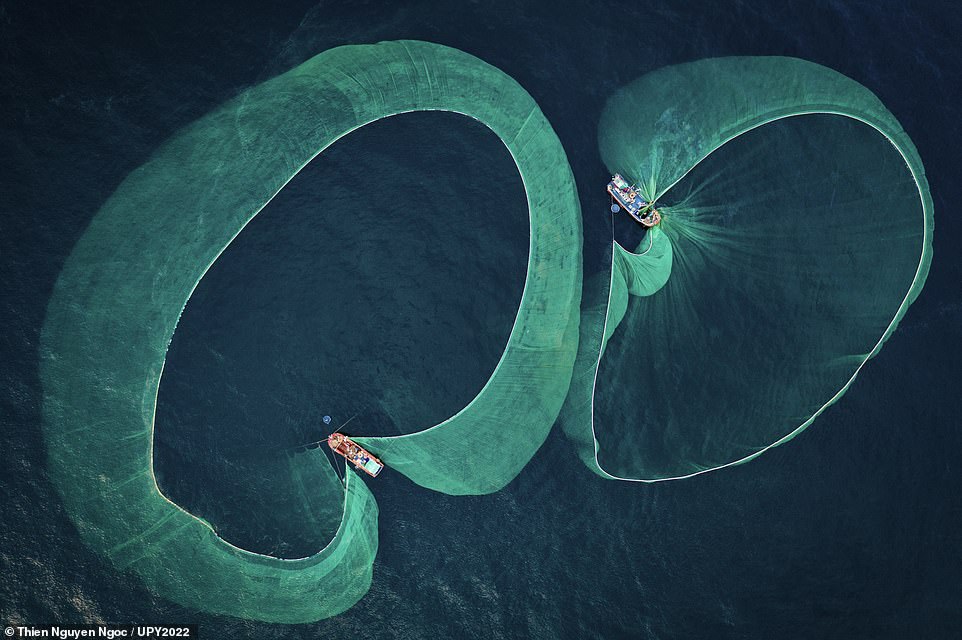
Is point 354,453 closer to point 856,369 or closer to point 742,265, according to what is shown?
point 742,265

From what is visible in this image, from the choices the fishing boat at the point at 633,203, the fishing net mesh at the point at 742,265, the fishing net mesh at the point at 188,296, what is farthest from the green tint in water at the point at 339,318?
the fishing net mesh at the point at 742,265

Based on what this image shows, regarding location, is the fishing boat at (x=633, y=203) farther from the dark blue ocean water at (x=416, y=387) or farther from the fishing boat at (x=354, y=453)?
the fishing boat at (x=354, y=453)

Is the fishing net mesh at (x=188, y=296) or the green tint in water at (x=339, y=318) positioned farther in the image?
the green tint in water at (x=339, y=318)

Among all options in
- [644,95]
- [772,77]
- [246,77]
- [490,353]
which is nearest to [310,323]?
[490,353]

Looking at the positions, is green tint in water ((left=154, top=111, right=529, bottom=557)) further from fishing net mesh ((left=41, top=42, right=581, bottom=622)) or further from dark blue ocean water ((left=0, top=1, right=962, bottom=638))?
fishing net mesh ((left=41, top=42, right=581, bottom=622))

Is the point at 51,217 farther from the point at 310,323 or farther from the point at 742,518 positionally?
the point at 742,518

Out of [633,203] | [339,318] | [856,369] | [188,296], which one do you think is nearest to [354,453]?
[339,318]
